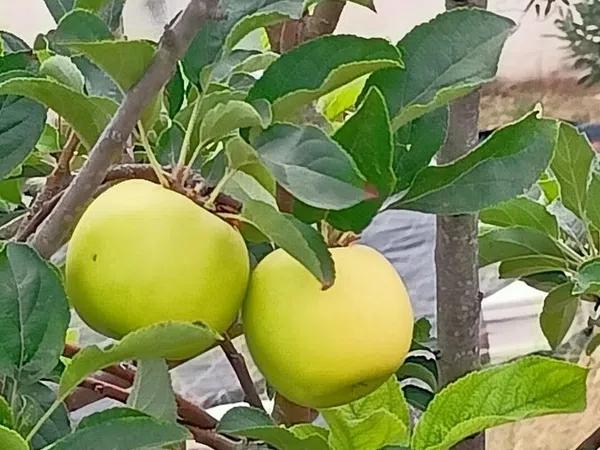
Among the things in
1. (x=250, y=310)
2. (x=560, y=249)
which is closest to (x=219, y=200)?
(x=250, y=310)

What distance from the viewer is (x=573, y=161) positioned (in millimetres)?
509

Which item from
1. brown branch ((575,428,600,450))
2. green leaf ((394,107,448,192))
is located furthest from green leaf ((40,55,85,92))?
brown branch ((575,428,600,450))

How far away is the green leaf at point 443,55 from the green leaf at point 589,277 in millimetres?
141

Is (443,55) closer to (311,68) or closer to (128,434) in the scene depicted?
(311,68)

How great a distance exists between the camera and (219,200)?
1.04 feet

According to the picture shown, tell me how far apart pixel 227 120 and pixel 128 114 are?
3 cm

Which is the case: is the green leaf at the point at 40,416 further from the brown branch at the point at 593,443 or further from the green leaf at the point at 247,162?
the brown branch at the point at 593,443

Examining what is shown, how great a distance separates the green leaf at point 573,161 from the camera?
502 mm

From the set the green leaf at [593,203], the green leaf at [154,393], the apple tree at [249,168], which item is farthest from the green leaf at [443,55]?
the green leaf at [593,203]

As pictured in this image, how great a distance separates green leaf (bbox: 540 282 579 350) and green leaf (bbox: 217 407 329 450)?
9.9 inches

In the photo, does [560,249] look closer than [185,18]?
No

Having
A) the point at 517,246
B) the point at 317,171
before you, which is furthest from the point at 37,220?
the point at 517,246

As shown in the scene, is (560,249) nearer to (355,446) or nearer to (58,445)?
(355,446)

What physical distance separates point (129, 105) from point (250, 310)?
67 mm
